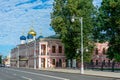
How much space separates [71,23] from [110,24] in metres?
14.4

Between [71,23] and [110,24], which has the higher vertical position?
[71,23]

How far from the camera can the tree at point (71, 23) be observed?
8481 centimetres

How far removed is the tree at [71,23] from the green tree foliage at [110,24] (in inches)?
292

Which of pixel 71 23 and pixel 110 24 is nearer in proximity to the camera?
pixel 110 24

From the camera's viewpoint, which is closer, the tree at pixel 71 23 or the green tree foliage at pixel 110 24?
the green tree foliage at pixel 110 24

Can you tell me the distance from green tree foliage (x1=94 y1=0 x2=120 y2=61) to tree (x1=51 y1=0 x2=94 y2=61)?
7.41m

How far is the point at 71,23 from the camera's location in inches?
3403

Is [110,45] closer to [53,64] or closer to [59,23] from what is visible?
[59,23]

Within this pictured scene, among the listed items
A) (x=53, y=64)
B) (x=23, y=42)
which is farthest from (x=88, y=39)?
(x=23, y=42)

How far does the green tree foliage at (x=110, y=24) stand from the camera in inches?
2844

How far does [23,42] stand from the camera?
151m

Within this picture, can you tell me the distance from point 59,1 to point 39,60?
2840 centimetres

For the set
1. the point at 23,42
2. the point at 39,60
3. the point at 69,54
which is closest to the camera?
Answer: the point at 69,54

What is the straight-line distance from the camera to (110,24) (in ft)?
243
